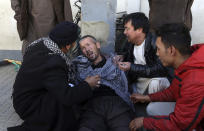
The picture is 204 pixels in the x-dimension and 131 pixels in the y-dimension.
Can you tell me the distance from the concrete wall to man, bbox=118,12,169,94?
250 cm

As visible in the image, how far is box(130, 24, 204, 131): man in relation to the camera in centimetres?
194

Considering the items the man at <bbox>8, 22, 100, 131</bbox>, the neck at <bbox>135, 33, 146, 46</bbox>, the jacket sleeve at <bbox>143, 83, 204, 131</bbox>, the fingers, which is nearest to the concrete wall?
the neck at <bbox>135, 33, 146, 46</bbox>

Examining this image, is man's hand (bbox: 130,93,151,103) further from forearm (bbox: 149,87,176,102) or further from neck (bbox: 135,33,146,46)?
neck (bbox: 135,33,146,46)

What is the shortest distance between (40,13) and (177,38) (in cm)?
240

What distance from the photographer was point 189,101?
77.6 inches

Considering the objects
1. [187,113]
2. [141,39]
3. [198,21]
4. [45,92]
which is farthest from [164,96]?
[198,21]

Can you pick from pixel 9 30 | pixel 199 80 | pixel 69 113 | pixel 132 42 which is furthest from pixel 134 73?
pixel 9 30

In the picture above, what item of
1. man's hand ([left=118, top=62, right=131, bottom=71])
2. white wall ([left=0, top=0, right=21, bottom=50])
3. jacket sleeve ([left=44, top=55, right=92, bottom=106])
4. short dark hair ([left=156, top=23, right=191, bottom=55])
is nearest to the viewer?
short dark hair ([left=156, top=23, right=191, bottom=55])

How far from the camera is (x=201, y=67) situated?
1980 millimetres

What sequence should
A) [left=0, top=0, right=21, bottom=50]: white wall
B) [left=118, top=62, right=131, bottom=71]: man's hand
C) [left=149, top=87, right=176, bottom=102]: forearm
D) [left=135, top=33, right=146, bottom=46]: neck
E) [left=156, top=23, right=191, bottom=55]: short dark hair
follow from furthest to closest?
1. [left=0, top=0, right=21, bottom=50]: white wall
2. [left=135, top=33, right=146, bottom=46]: neck
3. [left=118, top=62, right=131, bottom=71]: man's hand
4. [left=149, top=87, right=176, bottom=102]: forearm
5. [left=156, top=23, right=191, bottom=55]: short dark hair

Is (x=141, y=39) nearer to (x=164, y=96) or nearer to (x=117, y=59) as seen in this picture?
(x=117, y=59)

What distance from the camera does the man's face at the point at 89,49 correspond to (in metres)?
3.14

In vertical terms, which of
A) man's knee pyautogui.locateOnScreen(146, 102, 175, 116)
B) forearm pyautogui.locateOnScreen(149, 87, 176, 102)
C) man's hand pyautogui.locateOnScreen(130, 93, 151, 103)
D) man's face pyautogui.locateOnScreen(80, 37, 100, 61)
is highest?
man's face pyautogui.locateOnScreen(80, 37, 100, 61)

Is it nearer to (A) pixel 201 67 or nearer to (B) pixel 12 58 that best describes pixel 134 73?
(A) pixel 201 67
